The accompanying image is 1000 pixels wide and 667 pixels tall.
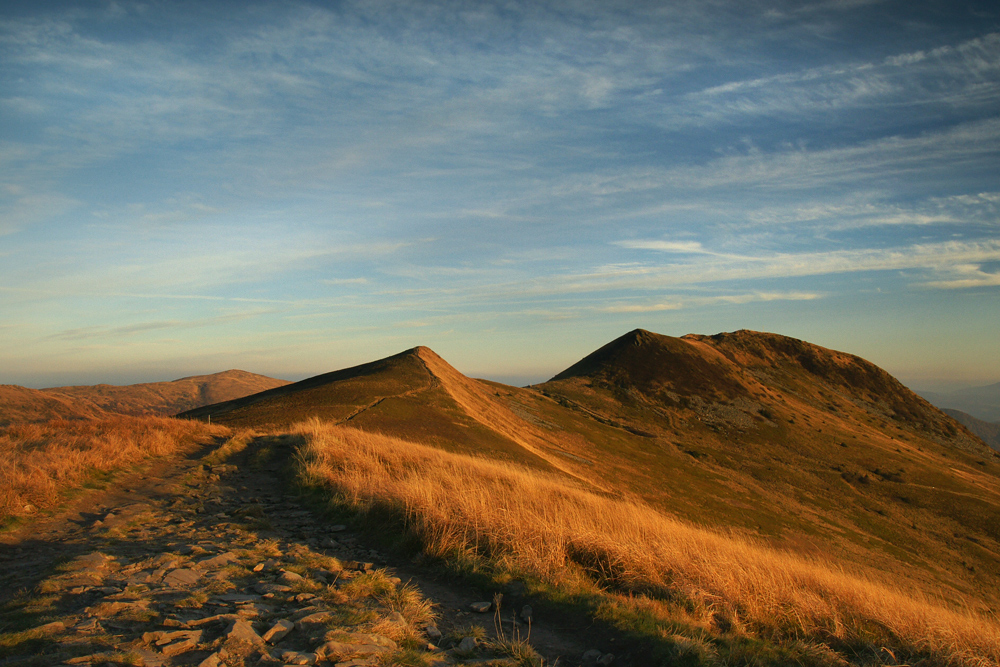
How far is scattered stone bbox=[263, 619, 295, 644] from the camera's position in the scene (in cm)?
435

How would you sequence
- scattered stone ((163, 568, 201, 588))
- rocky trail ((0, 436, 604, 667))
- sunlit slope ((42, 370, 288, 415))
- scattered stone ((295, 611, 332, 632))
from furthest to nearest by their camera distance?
sunlit slope ((42, 370, 288, 415)) → scattered stone ((163, 568, 201, 588)) → scattered stone ((295, 611, 332, 632)) → rocky trail ((0, 436, 604, 667))

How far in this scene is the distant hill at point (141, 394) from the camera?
238ft

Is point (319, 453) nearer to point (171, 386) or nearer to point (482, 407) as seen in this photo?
point (482, 407)

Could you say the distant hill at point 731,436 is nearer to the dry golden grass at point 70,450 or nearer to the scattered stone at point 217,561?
the dry golden grass at point 70,450

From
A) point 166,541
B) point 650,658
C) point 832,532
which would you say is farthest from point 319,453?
point 832,532

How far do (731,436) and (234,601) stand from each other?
192 feet

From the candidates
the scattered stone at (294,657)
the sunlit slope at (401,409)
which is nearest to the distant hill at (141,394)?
the sunlit slope at (401,409)

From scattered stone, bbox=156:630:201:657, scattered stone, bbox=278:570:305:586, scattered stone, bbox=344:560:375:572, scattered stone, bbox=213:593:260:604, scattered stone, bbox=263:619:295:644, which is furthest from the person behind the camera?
scattered stone, bbox=344:560:375:572

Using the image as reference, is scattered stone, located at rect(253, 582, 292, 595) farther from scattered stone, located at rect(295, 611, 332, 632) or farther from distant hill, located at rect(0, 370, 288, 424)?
distant hill, located at rect(0, 370, 288, 424)

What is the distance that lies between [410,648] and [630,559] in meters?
3.62

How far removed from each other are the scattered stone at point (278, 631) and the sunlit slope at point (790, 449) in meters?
28.8

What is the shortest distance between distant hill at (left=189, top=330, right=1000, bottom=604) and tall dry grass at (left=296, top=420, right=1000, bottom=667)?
1465 cm

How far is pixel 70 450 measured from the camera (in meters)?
11.4

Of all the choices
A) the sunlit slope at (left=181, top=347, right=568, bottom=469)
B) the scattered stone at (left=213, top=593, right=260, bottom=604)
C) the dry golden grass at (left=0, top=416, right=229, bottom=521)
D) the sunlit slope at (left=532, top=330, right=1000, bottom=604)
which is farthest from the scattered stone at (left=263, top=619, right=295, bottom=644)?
A: the sunlit slope at (left=532, top=330, right=1000, bottom=604)
